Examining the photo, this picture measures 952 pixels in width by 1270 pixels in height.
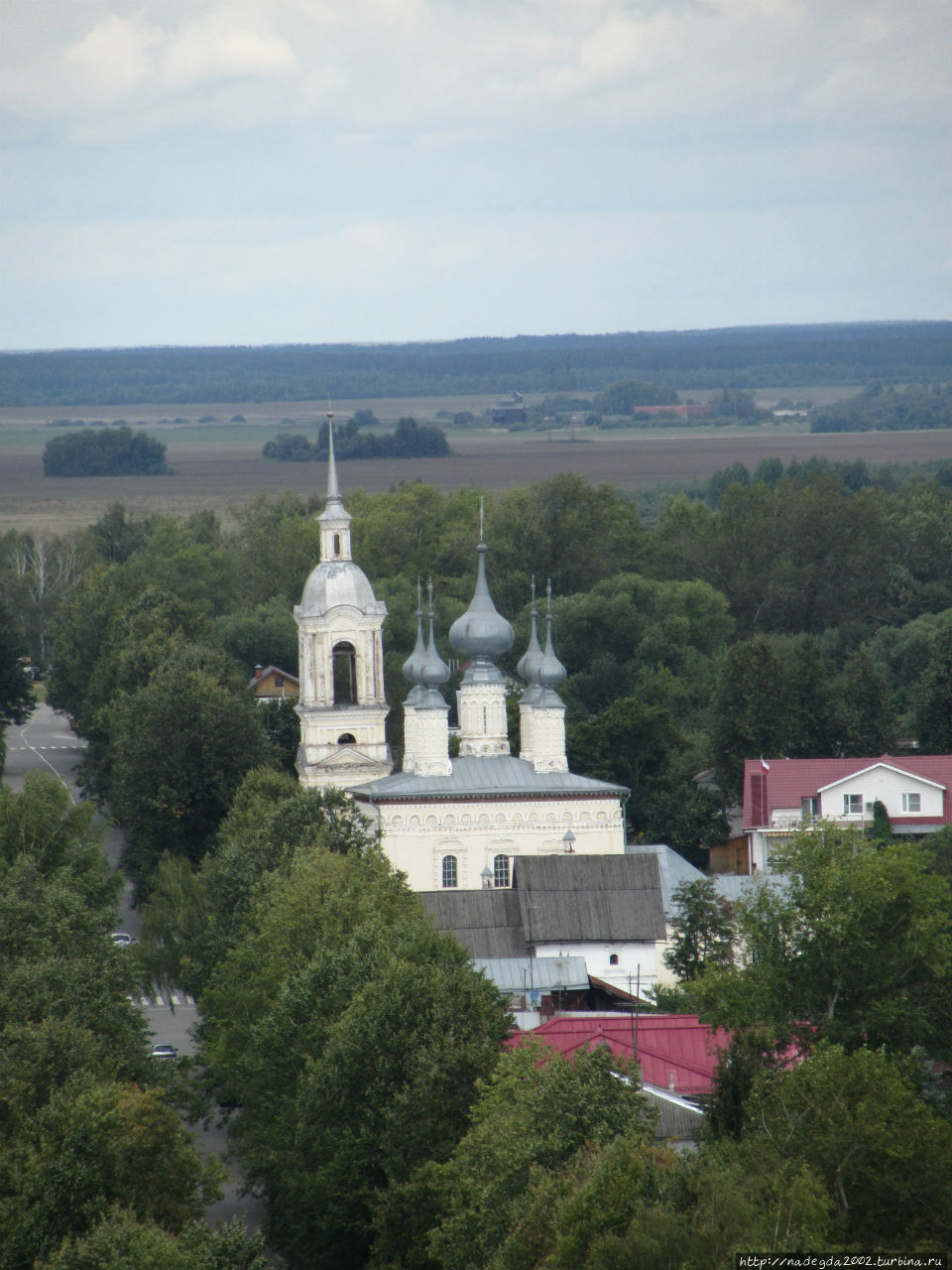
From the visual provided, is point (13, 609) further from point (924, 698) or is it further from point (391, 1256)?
point (391, 1256)

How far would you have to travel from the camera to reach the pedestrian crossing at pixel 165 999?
157 ft

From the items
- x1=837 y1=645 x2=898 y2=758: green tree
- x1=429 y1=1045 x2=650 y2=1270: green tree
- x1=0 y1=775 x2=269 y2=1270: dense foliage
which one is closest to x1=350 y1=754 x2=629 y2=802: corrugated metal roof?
x1=837 y1=645 x2=898 y2=758: green tree

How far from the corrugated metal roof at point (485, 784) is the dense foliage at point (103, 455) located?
142 meters

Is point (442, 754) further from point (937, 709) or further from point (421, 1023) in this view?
point (421, 1023)

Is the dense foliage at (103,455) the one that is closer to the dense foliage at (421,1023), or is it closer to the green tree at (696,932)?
the dense foliage at (421,1023)

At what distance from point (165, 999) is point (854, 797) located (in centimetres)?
1547

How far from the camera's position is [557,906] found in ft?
155

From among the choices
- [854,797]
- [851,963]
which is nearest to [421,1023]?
[851,963]

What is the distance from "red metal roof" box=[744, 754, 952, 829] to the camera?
5403 cm

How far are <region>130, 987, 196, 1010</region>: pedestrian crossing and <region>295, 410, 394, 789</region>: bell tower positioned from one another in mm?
7426

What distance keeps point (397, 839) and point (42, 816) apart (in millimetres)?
8321

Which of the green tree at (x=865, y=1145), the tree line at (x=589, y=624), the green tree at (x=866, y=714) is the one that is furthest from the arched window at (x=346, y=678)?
the green tree at (x=865, y=1145)

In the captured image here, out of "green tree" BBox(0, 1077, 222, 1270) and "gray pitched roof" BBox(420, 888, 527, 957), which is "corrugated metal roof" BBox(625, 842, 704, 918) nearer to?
"gray pitched roof" BBox(420, 888, 527, 957)

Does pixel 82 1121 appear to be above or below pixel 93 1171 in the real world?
above
